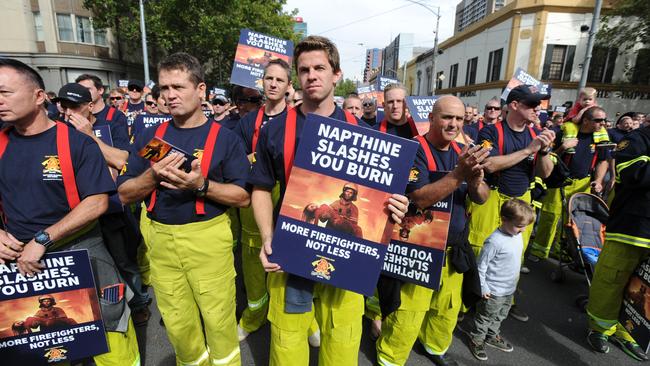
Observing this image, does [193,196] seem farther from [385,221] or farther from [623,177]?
[623,177]

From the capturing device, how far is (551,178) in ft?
14.6

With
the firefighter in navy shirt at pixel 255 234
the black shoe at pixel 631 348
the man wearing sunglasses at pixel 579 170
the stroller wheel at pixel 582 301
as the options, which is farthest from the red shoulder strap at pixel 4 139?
the man wearing sunglasses at pixel 579 170

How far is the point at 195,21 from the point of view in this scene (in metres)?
21.4

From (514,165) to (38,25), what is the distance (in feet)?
103

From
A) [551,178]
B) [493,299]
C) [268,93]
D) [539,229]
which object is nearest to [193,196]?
[268,93]

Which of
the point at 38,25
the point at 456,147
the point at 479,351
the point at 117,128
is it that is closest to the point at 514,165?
the point at 456,147

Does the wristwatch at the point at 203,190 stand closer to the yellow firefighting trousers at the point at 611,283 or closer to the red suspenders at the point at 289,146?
the red suspenders at the point at 289,146

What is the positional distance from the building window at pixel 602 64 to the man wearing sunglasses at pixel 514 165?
86.4ft

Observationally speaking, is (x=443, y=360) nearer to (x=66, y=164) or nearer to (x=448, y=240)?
(x=448, y=240)

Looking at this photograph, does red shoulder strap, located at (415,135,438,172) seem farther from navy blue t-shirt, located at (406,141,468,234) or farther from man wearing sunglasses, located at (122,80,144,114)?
man wearing sunglasses, located at (122,80,144,114)

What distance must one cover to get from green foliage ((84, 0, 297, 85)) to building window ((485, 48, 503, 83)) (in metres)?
16.5

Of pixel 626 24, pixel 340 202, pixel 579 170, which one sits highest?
pixel 626 24

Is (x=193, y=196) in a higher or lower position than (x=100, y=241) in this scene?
higher

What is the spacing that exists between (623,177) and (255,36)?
4828mm
